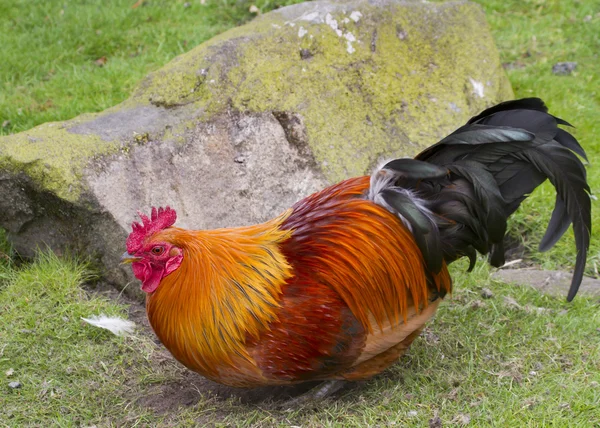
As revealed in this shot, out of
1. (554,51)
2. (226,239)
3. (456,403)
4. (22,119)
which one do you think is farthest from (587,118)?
(22,119)

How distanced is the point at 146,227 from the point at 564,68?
5445 mm

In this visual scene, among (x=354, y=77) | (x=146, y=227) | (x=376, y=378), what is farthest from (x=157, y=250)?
(x=354, y=77)

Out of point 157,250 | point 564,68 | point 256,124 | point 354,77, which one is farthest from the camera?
point 564,68

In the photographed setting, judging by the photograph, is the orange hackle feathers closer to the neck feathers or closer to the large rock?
the neck feathers

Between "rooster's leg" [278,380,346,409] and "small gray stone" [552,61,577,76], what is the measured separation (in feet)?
15.9

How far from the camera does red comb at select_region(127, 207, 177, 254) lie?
10.6 feet

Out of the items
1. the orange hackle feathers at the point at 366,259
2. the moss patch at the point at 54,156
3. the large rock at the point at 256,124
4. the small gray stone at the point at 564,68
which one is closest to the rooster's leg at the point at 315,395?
the orange hackle feathers at the point at 366,259

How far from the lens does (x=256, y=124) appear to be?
15.9 ft

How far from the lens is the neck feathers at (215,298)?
10.7ft

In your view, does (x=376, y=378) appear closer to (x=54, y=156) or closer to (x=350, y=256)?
(x=350, y=256)

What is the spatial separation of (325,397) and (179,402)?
76 centimetres

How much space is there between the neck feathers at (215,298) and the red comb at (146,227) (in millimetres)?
47

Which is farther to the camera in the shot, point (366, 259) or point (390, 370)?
point (390, 370)

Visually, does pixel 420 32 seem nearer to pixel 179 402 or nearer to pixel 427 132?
pixel 427 132
